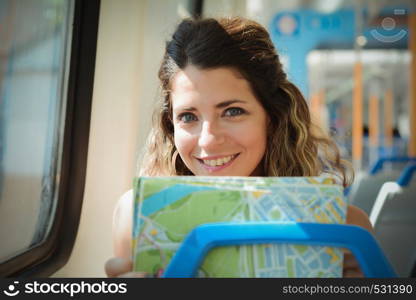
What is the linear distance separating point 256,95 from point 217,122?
0.16m

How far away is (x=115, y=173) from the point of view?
180 centimetres

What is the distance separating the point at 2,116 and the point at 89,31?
46cm

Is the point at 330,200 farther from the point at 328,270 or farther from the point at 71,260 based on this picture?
the point at 71,260

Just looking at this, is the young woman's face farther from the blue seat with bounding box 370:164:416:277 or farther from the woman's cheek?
the blue seat with bounding box 370:164:416:277

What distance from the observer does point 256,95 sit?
1245 millimetres

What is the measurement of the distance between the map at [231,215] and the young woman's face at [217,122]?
433 millimetres

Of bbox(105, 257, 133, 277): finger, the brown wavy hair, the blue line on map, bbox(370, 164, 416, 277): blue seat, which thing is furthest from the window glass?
bbox(370, 164, 416, 277): blue seat

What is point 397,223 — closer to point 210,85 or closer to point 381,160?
point 381,160

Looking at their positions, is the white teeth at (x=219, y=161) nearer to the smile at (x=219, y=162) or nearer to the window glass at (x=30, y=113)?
the smile at (x=219, y=162)

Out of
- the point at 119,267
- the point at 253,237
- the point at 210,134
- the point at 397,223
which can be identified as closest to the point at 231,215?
the point at 253,237

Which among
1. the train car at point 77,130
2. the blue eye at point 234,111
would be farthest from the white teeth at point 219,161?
the train car at point 77,130

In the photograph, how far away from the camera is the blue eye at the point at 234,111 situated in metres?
1.18

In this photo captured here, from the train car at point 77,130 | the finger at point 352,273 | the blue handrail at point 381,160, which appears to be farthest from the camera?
the blue handrail at point 381,160

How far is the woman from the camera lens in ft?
3.79
